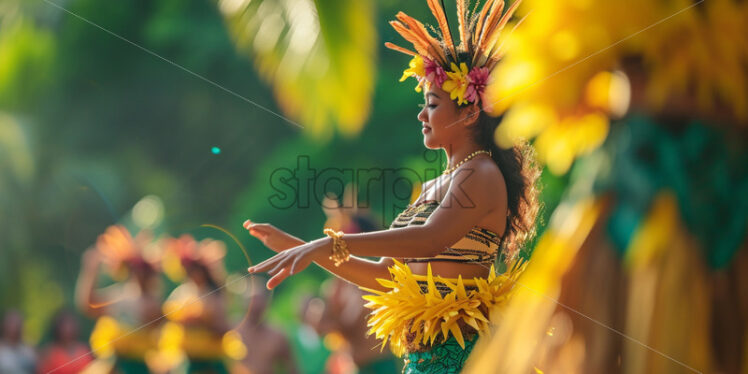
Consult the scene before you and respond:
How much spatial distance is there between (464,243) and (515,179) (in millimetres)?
242

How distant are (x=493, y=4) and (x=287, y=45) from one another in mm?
1896

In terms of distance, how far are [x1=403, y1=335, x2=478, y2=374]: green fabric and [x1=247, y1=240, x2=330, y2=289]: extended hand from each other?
420mm

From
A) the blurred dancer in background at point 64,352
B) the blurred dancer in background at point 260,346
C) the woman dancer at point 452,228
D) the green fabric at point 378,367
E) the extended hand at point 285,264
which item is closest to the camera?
the extended hand at point 285,264

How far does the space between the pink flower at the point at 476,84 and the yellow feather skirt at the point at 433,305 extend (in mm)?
432

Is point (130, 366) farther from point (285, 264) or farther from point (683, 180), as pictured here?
point (683, 180)

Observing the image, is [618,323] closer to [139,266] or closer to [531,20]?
[531,20]

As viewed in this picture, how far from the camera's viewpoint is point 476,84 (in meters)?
1.87

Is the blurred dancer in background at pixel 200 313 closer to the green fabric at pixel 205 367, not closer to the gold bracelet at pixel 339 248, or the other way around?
the green fabric at pixel 205 367

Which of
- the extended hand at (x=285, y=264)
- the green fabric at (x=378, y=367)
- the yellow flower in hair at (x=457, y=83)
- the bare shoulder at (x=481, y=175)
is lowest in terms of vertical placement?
the green fabric at (x=378, y=367)

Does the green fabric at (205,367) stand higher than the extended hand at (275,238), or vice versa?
the extended hand at (275,238)

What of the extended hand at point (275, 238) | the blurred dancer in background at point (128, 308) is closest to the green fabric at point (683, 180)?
the extended hand at point (275, 238)

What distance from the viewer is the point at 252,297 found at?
13.2 ft

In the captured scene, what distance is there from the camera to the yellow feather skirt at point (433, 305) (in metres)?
1.74

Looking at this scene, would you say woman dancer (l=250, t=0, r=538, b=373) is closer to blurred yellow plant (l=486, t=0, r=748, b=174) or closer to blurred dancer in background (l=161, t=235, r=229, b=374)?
blurred yellow plant (l=486, t=0, r=748, b=174)
